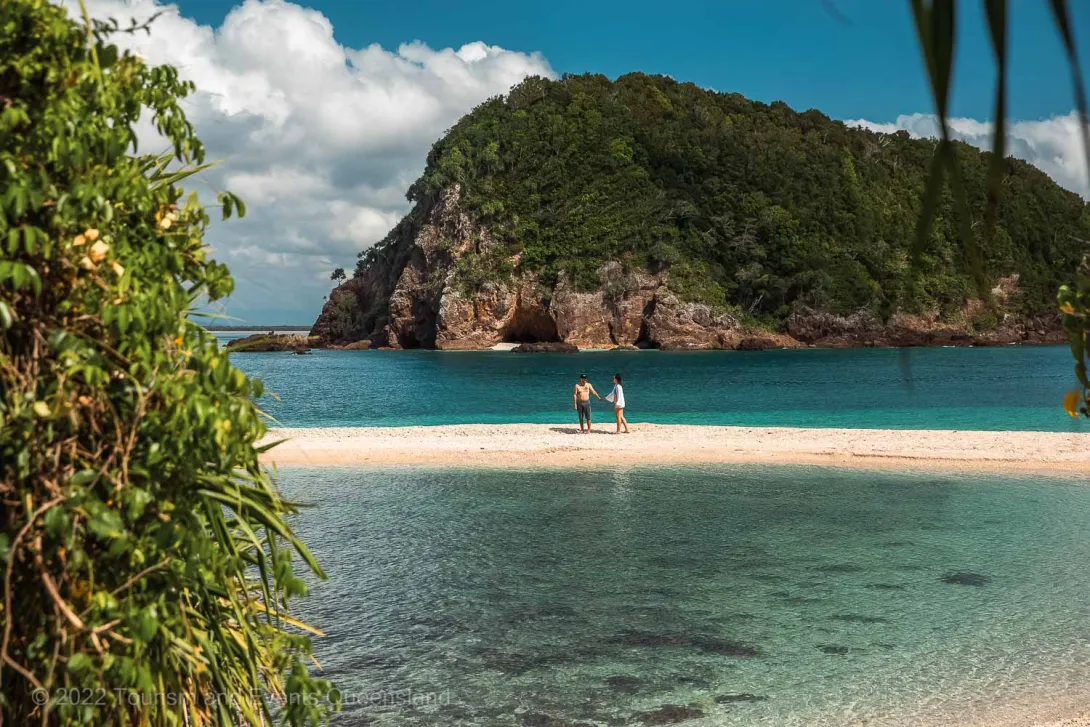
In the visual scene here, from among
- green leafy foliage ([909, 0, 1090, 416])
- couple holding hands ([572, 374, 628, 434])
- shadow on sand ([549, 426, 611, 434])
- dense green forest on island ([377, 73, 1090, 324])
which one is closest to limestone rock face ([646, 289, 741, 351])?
dense green forest on island ([377, 73, 1090, 324])

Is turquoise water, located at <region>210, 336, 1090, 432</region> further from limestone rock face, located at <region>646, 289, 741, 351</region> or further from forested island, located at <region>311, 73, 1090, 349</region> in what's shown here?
forested island, located at <region>311, 73, 1090, 349</region>

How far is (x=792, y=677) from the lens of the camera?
24.9 ft

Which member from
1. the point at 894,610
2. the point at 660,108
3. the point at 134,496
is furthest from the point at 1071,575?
the point at 660,108

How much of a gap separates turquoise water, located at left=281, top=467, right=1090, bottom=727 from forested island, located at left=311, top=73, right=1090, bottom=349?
80458 mm

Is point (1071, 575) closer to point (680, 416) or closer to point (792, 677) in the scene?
point (792, 677)

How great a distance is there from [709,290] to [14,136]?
322 ft

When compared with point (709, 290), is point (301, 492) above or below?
below

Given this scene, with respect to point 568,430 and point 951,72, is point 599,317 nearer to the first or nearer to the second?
point 568,430

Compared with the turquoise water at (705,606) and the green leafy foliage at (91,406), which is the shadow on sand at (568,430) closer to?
the turquoise water at (705,606)

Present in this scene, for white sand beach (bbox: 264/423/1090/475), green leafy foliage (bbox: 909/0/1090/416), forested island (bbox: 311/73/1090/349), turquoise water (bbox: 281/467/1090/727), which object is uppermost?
forested island (bbox: 311/73/1090/349)

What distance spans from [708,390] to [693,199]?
66579 millimetres

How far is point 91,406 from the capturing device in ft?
9.04

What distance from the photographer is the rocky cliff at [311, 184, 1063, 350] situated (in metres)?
96.1

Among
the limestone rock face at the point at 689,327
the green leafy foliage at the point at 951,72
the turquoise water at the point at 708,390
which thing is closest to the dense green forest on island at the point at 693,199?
the limestone rock face at the point at 689,327
